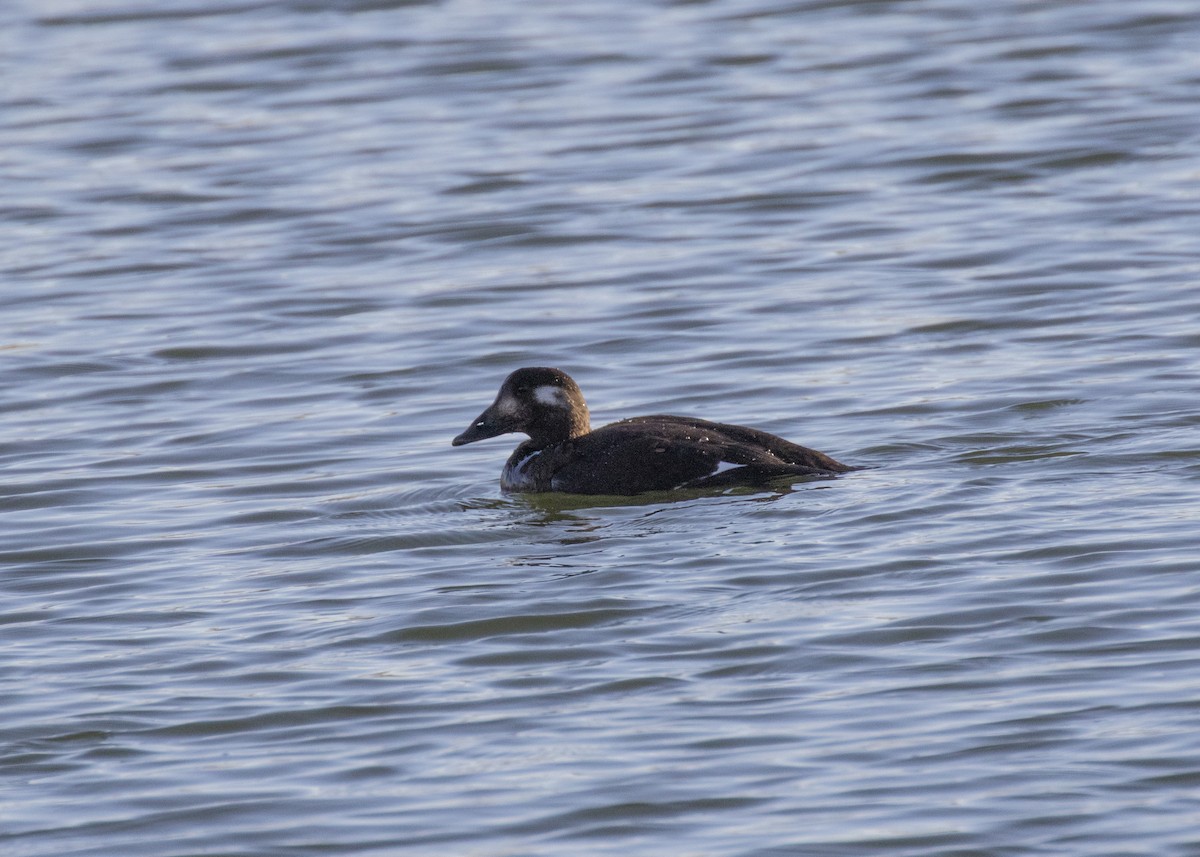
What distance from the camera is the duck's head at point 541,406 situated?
1017 cm

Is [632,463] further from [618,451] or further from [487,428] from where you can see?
[487,428]

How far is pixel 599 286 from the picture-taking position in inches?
562

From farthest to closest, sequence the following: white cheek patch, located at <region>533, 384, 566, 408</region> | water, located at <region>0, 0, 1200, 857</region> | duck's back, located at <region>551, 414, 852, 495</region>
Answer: white cheek patch, located at <region>533, 384, 566, 408</region> < duck's back, located at <region>551, 414, 852, 495</region> < water, located at <region>0, 0, 1200, 857</region>

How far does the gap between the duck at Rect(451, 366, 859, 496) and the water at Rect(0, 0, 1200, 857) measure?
0.15 metres

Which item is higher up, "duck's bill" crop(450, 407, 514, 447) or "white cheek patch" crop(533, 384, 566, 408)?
"white cheek patch" crop(533, 384, 566, 408)

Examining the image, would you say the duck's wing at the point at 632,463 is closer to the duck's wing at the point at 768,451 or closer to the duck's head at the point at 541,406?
the duck's wing at the point at 768,451

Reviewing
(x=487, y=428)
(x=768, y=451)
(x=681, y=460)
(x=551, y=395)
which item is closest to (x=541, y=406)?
(x=551, y=395)

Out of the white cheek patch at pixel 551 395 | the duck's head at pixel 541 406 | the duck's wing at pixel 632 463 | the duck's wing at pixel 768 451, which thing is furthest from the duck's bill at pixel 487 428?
the duck's wing at pixel 768 451

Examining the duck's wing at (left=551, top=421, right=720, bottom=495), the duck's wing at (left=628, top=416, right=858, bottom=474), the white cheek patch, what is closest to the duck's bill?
Answer: the white cheek patch

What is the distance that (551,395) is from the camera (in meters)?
10.2

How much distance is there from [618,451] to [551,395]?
2.04 feet

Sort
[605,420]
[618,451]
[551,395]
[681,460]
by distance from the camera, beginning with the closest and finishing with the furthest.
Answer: [681,460]
[618,451]
[551,395]
[605,420]

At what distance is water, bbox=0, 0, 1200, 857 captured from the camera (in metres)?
6.36

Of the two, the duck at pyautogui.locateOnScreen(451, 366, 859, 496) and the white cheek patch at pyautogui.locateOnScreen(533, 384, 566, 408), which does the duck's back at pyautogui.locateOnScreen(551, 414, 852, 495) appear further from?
the white cheek patch at pyautogui.locateOnScreen(533, 384, 566, 408)
